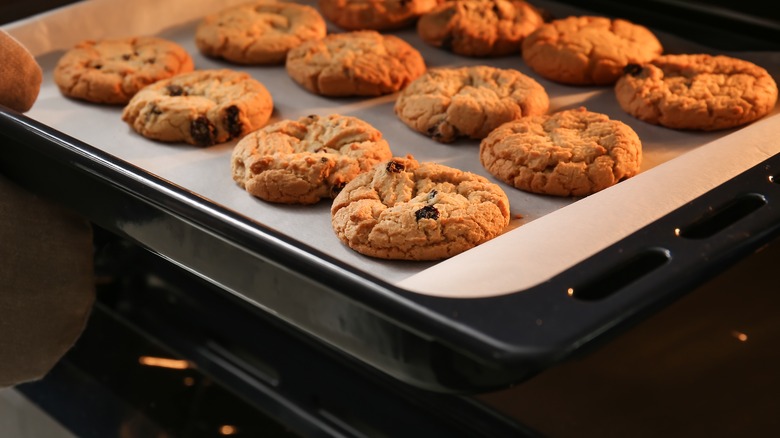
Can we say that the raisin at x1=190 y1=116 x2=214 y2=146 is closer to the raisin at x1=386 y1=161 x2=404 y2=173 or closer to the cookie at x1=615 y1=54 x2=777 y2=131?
the raisin at x1=386 y1=161 x2=404 y2=173

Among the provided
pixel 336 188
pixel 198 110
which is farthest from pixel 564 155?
pixel 198 110

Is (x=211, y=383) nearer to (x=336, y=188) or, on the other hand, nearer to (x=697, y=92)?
(x=336, y=188)

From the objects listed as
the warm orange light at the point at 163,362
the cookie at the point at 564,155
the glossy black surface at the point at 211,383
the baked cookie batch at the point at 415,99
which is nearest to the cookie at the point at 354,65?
the baked cookie batch at the point at 415,99

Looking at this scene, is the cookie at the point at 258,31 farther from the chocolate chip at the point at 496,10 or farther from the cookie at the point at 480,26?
the chocolate chip at the point at 496,10

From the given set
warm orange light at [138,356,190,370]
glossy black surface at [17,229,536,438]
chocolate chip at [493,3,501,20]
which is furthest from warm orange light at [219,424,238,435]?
chocolate chip at [493,3,501,20]

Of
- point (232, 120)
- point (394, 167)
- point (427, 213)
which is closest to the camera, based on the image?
point (427, 213)

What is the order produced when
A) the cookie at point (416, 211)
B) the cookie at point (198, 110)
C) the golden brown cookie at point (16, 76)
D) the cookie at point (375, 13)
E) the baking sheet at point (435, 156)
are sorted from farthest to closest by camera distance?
the cookie at point (375, 13)
the cookie at point (198, 110)
the golden brown cookie at point (16, 76)
the cookie at point (416, 211)
the baking sheet at point (435, 156)

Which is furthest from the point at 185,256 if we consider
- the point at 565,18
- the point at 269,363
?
the point at 565,18
